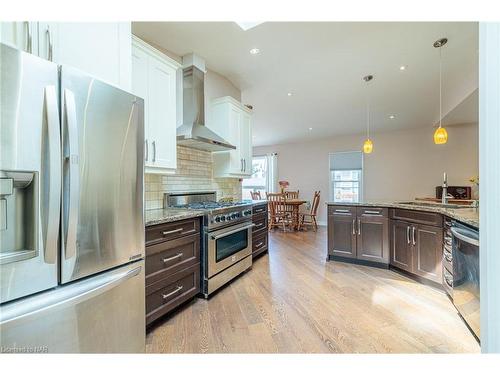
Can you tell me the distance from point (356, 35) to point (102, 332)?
141 inches

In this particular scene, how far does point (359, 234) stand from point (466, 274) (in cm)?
151

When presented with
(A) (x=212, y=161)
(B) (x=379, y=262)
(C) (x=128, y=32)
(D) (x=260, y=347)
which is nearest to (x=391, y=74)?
(B) (x=379, y=262)

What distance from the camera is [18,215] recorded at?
879 millimetres

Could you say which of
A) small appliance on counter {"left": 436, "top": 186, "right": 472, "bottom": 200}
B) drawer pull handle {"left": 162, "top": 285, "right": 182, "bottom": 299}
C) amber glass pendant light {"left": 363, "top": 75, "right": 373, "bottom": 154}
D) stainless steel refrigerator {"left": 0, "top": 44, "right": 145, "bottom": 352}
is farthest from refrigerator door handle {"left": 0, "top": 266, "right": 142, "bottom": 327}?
small appliance on counter {"left": 436, "top": 186, "right": 472, "bottom": 200}

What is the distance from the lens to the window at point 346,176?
6.69 m

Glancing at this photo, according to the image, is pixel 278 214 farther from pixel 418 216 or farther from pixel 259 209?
pixel 418 216

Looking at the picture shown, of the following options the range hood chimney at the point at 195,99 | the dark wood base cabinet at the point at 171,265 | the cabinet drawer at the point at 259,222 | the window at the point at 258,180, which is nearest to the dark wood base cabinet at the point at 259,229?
the cabinet drawer at the point at 259,222

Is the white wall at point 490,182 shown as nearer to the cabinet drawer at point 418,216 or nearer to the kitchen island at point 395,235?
the kitchen island at point 395,235

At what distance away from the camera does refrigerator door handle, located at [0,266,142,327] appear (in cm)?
85

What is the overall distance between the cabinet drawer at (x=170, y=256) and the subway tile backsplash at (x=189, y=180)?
67cm

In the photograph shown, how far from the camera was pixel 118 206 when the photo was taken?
1.23 m

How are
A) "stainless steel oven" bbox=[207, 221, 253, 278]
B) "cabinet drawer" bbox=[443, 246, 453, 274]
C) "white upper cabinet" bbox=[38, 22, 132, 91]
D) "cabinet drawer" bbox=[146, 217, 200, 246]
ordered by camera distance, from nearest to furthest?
"white upper cabinet" bbox=[38, 22, 132, 91] < "cabinet drawer" bbox=[146, 217, 200, 246] < "cabinet drawer" bbox=[443, 246, 453, 274] < "stainless steel oven" bbox=[207, 221, 253, 278]

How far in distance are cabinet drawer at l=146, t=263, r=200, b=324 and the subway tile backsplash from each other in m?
0.84

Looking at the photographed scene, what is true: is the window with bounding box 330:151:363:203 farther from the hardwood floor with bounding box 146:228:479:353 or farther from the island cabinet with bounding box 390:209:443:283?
the hardwood floor with bounding box 146:228:479:353
